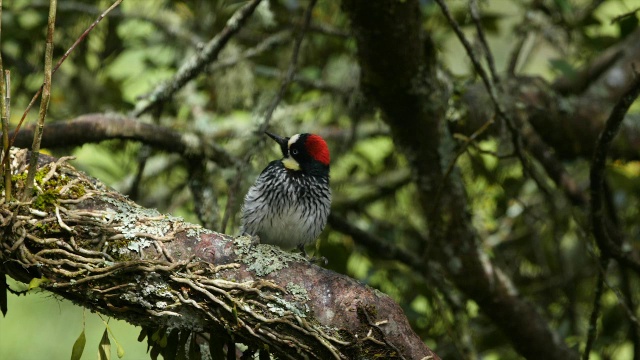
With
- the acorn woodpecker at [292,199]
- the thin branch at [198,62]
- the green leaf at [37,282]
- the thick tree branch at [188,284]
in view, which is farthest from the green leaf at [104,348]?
the thin branch at [198,62]

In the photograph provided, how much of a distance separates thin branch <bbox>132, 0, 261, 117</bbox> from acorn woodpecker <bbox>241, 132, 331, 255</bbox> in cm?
44

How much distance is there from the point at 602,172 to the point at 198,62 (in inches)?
68.8

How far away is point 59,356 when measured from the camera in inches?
193

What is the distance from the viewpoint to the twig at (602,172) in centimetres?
269

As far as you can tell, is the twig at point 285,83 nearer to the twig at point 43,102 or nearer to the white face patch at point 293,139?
the white face patch at point 293,139

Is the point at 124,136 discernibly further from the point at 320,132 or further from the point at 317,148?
the point at 320,132

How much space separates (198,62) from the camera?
350 cm

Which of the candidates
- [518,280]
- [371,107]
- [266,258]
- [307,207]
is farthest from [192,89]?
[266,258]

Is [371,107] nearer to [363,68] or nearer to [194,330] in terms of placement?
[363,68]

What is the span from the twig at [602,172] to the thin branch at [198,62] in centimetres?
142

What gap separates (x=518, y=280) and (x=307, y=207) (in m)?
2.09

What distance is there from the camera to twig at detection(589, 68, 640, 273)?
2690 millimetres

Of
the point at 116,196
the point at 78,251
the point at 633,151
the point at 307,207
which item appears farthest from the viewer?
the point at 633,151

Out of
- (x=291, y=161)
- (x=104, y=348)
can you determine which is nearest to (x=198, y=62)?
(x=291, y=161)
